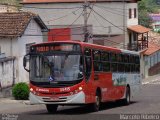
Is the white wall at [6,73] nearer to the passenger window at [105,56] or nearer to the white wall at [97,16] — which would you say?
the passenger window at [105,56]

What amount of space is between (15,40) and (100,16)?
99.6 ft

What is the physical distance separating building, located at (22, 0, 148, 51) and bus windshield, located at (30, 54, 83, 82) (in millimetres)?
44763

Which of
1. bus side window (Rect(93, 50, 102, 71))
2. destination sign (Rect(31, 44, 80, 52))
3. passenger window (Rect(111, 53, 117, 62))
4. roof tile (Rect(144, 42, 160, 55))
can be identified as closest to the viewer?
destination sign (Rect(31, 44, 80, 52))

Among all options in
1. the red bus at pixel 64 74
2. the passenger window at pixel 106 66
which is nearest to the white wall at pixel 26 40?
the passenger window at pixel 106 66

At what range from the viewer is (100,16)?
70875mm

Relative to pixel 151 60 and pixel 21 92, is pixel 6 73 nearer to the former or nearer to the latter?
pixel 21 92

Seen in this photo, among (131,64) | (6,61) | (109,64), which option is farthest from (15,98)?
(109,64)

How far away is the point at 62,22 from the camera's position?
72.4m

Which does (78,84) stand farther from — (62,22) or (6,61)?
(62,22)

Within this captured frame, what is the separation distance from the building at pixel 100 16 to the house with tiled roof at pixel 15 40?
83.5 feet

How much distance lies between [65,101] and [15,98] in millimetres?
12531

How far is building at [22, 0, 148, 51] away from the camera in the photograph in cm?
7019

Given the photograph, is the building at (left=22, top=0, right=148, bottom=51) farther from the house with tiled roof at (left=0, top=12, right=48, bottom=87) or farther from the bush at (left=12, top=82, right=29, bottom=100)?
the bush at (left=12, top=82, right=29, bottom=100)

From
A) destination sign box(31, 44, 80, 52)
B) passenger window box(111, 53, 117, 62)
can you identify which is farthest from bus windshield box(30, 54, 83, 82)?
passenger window box(111, 53, 117, 62)
